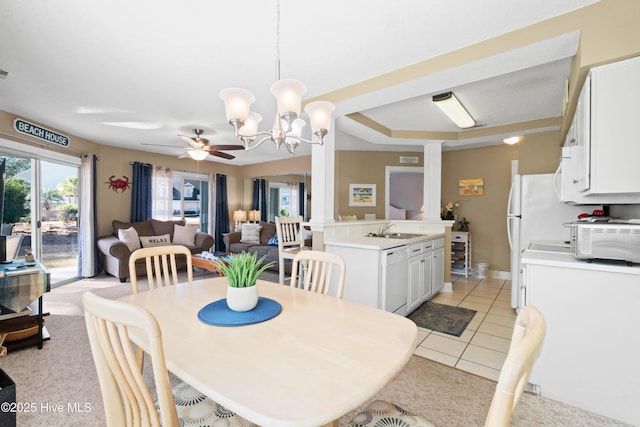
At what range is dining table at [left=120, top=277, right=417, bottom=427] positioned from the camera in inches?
29.0

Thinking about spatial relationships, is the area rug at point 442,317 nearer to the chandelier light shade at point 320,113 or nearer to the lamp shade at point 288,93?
the chandelier light shade at point 320,113

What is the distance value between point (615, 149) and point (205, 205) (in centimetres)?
734

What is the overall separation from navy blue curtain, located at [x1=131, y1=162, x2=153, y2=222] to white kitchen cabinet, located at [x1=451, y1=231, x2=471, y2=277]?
20.5 ft

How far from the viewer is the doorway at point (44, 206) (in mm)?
3707

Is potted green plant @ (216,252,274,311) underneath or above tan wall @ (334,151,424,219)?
underneath

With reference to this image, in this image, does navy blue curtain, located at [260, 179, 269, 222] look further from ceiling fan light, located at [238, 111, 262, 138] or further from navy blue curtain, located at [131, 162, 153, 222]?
ceiling fan light, located at [238, 111, 262, 138]

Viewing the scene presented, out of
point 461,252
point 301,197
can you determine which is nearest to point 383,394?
point 461,252

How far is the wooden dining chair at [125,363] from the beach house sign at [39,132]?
15.0 ft

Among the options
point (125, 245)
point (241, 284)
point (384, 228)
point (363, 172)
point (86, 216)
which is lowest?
point (125, 245)

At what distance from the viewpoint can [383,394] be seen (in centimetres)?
190

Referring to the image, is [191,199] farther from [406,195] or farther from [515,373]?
[515,373]

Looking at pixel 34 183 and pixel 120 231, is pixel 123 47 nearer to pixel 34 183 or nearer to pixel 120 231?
pixel 34 183

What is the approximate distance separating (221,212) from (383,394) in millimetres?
6324

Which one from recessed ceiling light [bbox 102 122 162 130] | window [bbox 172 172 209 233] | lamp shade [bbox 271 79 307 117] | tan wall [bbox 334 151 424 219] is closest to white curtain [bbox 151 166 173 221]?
window [bbox 172 172 209 233]
